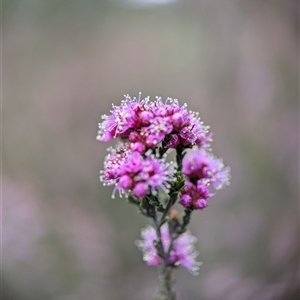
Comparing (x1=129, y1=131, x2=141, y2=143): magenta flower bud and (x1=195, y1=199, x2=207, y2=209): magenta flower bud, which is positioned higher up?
(x1=129, y1=131, x2=141, y2=143): magenta flower bud

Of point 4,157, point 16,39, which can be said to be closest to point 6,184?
point 4,157

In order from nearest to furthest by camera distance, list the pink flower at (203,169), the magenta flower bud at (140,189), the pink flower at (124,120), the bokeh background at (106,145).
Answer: the magenta flower bud at (140,189), the pink flower at (124,120), the pink flower at (203,169), the bokeh background at (106,145)

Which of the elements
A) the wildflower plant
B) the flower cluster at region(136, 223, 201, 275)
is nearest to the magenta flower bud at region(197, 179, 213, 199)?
the wildflower plant

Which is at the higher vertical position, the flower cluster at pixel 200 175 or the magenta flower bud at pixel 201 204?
the flower cluster at pixel 200 175

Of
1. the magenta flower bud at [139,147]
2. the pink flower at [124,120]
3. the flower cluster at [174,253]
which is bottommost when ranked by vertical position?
the flower cluster at [174,253]

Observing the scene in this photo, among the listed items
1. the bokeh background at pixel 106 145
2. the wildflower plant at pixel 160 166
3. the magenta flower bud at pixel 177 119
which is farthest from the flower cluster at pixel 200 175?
the bokeh background at pixel 106 145

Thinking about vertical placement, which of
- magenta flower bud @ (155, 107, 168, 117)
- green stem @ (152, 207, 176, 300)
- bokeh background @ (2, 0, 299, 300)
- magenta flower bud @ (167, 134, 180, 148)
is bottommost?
green stem @ (152, 207, 176, 300)

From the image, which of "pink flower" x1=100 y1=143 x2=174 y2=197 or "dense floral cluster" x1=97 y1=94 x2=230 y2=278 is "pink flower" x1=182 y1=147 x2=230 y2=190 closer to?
"dense floral cluster" x1=97 y1=94 x2=230 y2=278

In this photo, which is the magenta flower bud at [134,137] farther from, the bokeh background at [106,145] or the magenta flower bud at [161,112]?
the bokeh background at [106,145]
